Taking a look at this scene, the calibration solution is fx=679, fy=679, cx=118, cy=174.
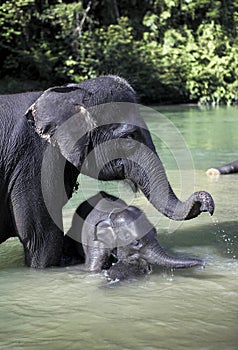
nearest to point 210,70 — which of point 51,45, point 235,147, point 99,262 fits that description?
point 51,45

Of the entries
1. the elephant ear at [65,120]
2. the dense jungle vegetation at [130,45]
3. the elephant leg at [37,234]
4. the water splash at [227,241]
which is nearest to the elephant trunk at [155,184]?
the elephant ear at [65,120]

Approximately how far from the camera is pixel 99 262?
5719 mm

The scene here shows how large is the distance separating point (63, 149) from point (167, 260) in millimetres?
1232

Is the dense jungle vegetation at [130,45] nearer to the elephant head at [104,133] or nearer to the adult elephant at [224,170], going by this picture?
the adult elephant at [224,170]

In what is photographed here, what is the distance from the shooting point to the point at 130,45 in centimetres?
3145

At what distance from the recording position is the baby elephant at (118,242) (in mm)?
5508

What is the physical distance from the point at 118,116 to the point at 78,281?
1344mm

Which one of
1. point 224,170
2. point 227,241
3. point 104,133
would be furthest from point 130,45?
point 104,133

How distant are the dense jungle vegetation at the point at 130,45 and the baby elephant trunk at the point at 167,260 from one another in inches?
846

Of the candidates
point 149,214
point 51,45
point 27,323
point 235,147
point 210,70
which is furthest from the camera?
point 210,70

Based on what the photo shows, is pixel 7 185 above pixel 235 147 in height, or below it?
above

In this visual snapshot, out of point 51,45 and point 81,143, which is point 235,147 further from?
point 51,45

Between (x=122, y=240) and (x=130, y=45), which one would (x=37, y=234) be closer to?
(x=122, y=240)

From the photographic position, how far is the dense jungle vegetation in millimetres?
28689
